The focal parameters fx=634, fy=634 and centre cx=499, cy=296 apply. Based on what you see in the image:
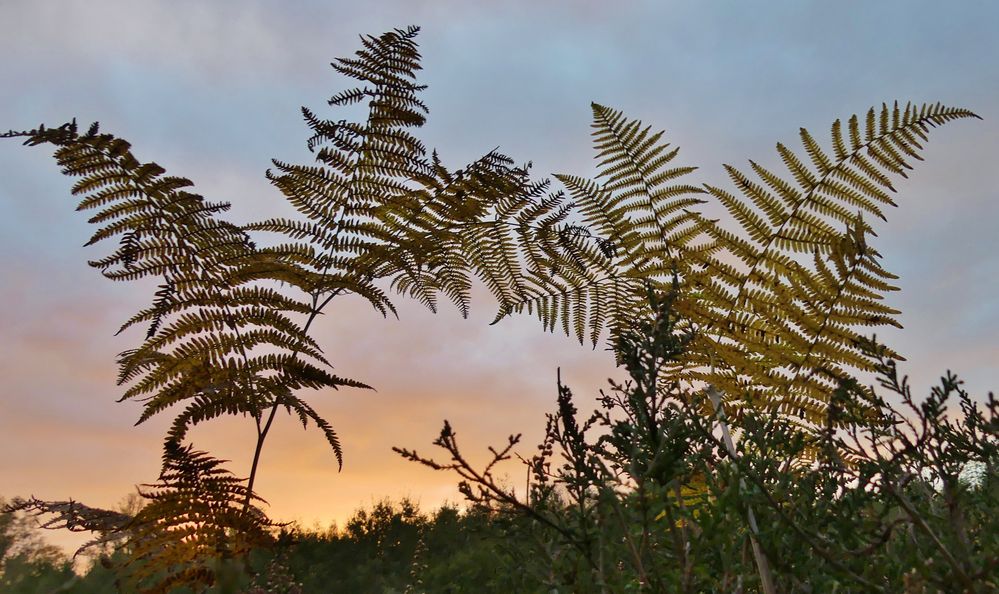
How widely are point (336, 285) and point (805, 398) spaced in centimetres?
135

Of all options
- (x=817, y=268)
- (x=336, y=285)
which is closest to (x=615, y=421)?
(x=817, y=268)

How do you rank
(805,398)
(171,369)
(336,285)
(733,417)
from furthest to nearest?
(336,285), (171,369), (805,398), (733,417)

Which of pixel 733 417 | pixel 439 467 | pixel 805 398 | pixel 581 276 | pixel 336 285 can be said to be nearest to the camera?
pixel 439 467

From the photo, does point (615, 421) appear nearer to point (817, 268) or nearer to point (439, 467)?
point (439, 467)

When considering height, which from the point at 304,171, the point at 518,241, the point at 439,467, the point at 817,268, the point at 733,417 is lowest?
the point at 439,467

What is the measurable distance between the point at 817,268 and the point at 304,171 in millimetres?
1650

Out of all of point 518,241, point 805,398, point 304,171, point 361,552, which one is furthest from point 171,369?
point 361,552

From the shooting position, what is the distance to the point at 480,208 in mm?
2203

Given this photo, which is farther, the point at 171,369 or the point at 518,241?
the point at 518,241

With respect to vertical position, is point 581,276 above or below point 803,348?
above

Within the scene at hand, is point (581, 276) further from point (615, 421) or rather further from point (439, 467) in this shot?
point (439, 467)

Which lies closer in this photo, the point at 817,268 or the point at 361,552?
the point at 817,268

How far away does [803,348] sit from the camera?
1.58 metres

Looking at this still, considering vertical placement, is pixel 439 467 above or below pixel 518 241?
below
